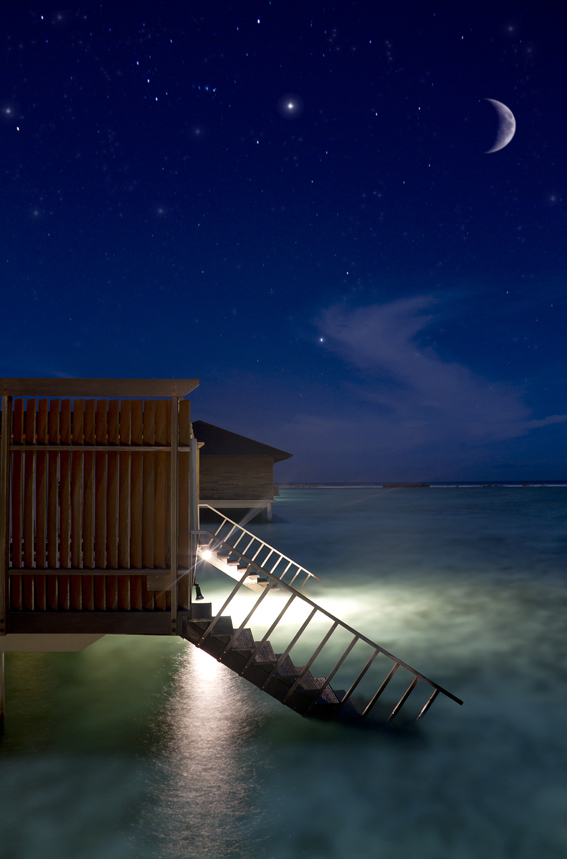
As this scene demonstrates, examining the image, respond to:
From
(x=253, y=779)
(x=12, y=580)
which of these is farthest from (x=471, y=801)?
(x=12, y=580)

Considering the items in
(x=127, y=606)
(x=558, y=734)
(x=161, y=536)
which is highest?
(x=161, y=536)

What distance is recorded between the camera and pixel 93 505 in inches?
268

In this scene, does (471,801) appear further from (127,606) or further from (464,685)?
(127,606)

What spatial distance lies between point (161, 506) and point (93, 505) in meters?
0.79

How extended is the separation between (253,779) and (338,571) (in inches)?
632

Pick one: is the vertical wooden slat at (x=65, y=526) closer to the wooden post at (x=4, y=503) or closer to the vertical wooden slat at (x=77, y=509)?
the vertical wooden slat at (x=77, y=509)

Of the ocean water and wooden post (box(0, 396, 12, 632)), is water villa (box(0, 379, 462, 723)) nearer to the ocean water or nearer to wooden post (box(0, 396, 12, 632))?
wooden post (box(0, 396, 12, 632))

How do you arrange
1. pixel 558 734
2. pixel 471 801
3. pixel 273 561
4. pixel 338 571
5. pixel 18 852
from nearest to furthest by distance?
pixel 18 852 → pixel 471 801 → pixel 558 734 → pixel 338 571 → pixel 273 561

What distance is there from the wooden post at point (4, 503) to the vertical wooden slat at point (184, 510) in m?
1.95

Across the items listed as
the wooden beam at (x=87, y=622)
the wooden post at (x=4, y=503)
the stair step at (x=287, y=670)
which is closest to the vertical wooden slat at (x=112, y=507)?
the wooden beam at (x=87, y=622)

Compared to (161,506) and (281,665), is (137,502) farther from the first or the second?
(281,665)

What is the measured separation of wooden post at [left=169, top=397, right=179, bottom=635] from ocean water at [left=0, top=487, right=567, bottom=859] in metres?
1.93

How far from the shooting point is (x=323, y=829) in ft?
19.7

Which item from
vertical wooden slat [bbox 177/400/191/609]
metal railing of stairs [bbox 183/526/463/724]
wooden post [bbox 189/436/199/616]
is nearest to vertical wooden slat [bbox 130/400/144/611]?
vertical wooden slat [bbox 177/400/191/609]
